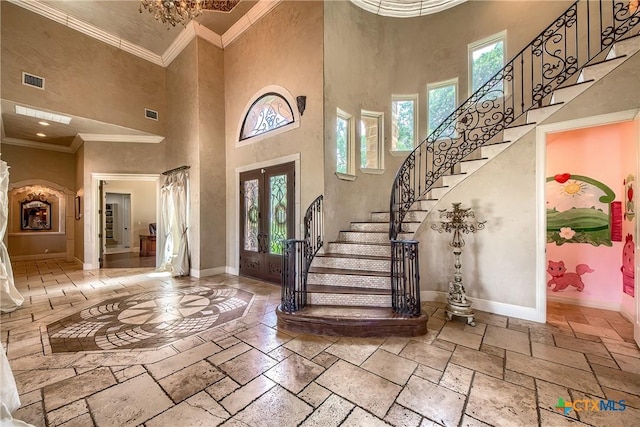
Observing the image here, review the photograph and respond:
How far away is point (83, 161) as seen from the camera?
6293 mm

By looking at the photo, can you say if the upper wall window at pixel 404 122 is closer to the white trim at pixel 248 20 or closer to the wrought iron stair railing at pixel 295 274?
the white trim at pixel 248 20

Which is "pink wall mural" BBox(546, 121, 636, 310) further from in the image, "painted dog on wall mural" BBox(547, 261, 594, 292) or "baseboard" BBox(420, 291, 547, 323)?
"baseboard" BBox(420, 291, 547, 323)

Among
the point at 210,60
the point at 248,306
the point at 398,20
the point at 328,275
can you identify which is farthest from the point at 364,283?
the point at 210,60

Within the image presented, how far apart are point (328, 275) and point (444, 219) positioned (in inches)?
76.9

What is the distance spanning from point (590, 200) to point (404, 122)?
3.34 meters

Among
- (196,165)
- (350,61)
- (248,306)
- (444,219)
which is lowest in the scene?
(248,306)

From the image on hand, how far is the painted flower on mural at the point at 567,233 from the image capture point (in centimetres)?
371

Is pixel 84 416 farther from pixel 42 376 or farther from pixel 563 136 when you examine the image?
pixel 563 136

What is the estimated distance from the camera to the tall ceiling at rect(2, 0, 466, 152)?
4.81m

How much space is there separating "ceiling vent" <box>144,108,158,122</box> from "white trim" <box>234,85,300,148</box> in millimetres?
2444

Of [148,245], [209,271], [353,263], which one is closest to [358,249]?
[353,263]

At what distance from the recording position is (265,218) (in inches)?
199

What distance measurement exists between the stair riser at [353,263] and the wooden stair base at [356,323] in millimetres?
668

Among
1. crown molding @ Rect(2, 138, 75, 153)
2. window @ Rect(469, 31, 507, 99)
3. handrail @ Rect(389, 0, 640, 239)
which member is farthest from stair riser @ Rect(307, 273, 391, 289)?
crown molding @ Rect(2, 138, 75, 153)
